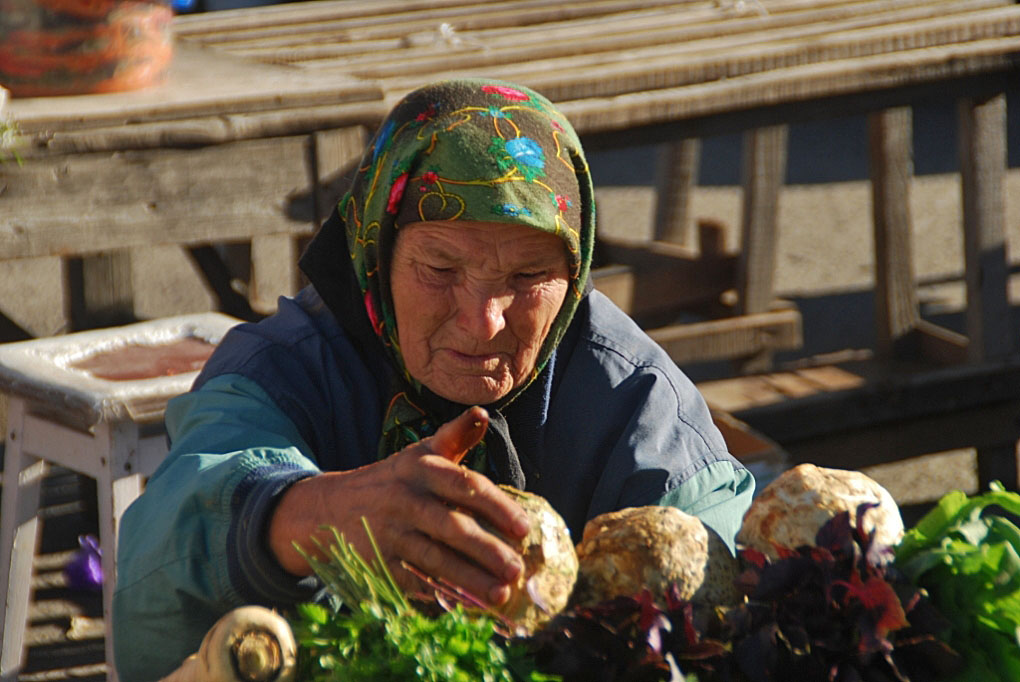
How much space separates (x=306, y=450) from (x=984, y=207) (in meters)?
3.23

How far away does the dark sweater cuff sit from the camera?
47.4 inches

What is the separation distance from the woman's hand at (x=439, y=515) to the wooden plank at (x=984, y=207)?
3437mm

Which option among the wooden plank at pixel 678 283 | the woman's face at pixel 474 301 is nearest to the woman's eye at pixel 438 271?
the woman's face at pixel 474 301

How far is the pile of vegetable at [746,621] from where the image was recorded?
3.22 ft

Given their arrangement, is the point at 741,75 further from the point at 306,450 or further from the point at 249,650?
the point at 249,650

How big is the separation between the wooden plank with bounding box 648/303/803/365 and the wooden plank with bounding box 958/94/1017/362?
765 millimetres

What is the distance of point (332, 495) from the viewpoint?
1.16 meters

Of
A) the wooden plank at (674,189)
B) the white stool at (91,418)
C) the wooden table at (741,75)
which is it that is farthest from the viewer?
the wooden plank at (674,189)

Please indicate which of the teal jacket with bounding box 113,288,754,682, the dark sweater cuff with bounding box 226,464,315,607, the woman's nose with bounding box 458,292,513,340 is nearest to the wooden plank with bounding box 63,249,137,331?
the teal jacket with bounding box 113,288,754,682

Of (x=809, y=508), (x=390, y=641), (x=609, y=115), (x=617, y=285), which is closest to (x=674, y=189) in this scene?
(x=617, y=285)

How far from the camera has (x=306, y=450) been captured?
5.04 feet

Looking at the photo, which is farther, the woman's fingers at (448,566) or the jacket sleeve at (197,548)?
the jacket sleeve at (197,548)

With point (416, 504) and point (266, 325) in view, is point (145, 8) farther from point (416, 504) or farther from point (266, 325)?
point (416, 504)

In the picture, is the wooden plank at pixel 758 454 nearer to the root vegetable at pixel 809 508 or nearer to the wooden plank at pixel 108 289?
the root vegetable at pixel 809 508
